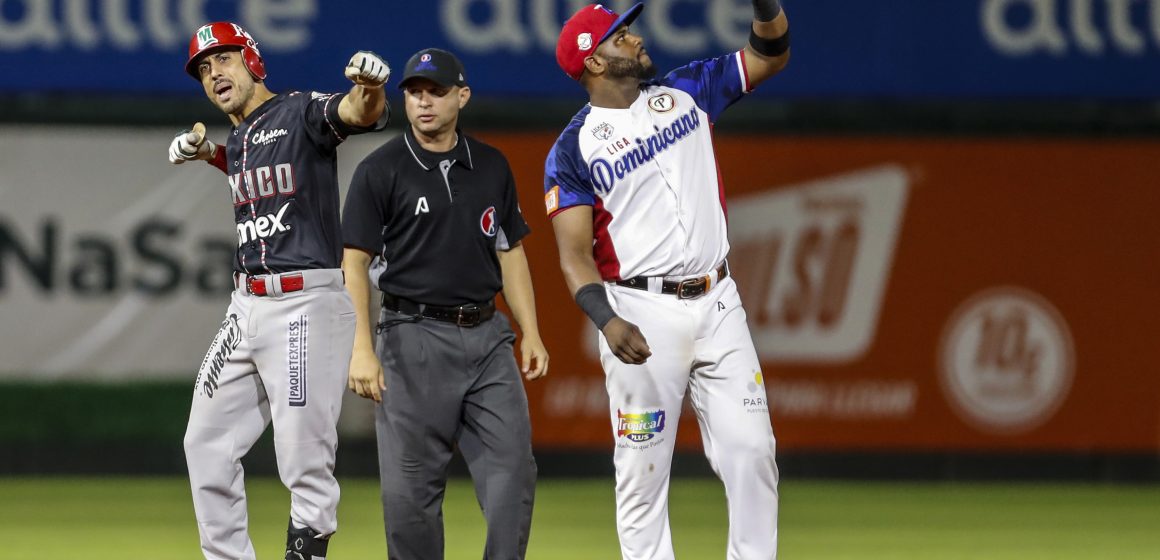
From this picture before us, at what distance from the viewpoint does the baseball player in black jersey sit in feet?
21.6

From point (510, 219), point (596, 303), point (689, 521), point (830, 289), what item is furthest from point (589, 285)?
point (830, 289)

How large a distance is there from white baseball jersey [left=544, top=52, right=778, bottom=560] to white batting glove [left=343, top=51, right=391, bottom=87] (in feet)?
2.46

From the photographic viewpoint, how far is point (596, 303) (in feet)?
20.5

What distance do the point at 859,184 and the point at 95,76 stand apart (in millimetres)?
5326

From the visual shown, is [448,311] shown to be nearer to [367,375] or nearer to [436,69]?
[367,375]

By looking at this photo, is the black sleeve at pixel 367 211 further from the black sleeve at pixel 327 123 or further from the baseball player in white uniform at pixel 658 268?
the baseball player in white uniform at pixel 658 268

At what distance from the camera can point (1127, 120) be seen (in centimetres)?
1223

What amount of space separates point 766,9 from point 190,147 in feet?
7.41

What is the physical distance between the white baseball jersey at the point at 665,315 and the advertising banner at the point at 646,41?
17.9 ft

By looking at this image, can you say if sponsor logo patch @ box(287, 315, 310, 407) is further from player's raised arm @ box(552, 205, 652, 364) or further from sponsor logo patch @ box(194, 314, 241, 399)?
player's raised arm @ box(552, 205, 652, 364)

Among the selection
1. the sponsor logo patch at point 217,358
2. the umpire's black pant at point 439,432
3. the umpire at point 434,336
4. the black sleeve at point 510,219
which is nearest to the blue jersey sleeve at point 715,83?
the black sleeve at point 510,219

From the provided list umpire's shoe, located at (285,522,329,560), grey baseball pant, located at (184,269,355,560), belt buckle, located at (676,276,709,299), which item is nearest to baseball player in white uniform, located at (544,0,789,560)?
belt buckle, located at (676,276,709,299)

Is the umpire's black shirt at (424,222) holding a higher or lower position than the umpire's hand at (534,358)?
higher

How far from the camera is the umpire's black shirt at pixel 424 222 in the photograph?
6625 mm
